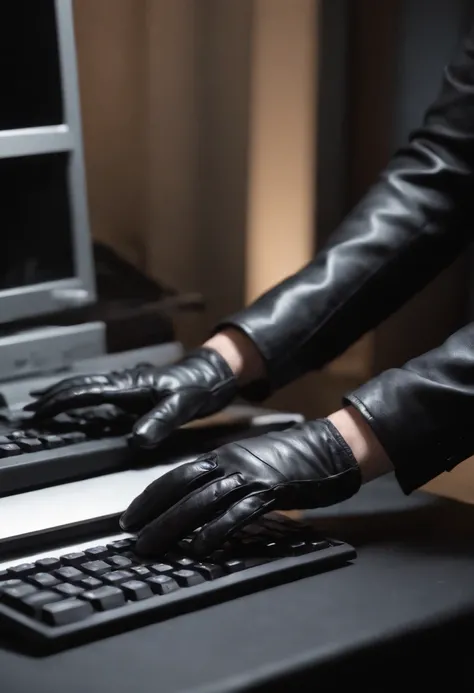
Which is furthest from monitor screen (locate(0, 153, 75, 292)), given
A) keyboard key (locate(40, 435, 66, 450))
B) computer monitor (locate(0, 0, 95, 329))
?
keyboard key (locate(40, 435, 66, 450))

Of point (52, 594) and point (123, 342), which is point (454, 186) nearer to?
point (123, 342)

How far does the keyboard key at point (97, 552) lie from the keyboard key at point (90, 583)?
0.06m

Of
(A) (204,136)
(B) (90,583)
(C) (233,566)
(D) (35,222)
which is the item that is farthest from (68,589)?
(A) (204,136)

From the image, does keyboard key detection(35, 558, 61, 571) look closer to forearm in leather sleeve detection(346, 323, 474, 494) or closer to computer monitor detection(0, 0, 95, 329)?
forearm in leather sleeve detection(346, 323, 474, 494)

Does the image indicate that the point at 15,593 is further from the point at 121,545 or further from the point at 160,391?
the point at 160,391

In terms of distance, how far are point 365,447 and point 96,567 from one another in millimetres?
287

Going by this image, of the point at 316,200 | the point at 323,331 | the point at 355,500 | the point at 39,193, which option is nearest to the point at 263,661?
the point at 355,500

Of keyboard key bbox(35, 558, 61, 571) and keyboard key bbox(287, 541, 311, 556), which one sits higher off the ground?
keyboard key bbox(35, 558, 61, 571)

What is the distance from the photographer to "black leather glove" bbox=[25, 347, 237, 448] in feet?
4.09

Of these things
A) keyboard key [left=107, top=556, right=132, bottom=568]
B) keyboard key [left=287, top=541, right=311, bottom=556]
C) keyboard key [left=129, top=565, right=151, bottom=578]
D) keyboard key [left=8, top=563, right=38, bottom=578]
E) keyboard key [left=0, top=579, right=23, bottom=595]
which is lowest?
keyboard key [left=287, top=541, right=311, bottom=556]

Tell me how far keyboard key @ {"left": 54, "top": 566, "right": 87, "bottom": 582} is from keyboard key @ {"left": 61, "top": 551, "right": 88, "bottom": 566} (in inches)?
0.7

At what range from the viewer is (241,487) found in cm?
98

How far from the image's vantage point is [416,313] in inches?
61.6

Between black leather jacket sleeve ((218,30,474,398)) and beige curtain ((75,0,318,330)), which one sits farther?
beige curtain ((75,0,318,330))
